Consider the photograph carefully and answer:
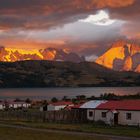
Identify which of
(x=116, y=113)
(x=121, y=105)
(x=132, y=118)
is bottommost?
(x=132, y=118)

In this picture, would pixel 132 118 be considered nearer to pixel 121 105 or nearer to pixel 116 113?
pixel 116 113

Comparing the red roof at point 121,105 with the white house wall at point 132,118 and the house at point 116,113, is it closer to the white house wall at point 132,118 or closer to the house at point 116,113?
the house at point 116,113

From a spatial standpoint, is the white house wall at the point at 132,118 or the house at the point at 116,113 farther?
the house at the point at 116,113

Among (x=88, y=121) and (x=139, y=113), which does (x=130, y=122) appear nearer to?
(x=139, y=113)

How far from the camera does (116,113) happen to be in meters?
69.3

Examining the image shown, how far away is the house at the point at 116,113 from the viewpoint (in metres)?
66.2

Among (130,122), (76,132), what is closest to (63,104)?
(130,122)

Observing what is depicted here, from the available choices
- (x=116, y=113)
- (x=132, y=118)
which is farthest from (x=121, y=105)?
(x=132, y=118)

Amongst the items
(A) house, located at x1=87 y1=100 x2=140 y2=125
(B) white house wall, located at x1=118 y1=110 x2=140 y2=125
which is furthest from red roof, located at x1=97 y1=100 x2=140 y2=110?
(B) white house wall, located at x1=118 y1=110 x2=140 y2=125

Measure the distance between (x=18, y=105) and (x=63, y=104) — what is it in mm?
30347

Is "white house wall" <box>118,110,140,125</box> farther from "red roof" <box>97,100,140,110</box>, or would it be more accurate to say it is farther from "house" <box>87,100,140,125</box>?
"red roof" <box>97,100,140,110</box>

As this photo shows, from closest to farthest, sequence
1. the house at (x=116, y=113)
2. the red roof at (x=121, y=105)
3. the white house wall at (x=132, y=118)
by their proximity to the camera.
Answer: the white house wall at (x=132, y=118), the house at (x=116, y=113), the red roof at (x=121, y=105)

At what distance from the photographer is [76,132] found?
54156mm

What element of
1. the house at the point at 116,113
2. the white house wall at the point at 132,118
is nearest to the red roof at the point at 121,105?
the house at the point at 116,113
